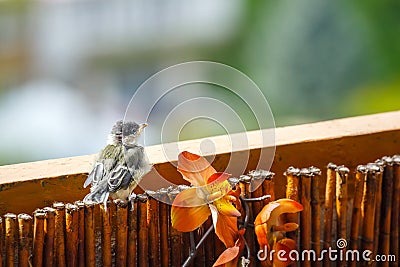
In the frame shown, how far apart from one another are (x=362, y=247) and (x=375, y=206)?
0.08 m

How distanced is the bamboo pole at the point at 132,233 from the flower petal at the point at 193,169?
0.10 m

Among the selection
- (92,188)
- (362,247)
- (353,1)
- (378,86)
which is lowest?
(362,247)

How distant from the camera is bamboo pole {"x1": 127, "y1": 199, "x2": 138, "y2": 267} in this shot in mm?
1347

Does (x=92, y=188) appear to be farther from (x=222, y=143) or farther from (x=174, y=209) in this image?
(x=222, y=143)

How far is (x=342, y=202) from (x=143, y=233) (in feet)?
1.13

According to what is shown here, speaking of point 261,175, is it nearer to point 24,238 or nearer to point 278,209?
point 278,209

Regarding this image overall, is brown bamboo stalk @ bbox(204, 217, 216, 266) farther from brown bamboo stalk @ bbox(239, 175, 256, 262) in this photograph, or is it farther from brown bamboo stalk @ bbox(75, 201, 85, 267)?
brown bamboo stalk @ bbox(75, 201, 85, 267)

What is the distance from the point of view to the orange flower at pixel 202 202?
131cm

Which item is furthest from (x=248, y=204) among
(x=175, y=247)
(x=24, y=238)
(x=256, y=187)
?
(x=24, y=238)

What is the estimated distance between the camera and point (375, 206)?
1.49 meters

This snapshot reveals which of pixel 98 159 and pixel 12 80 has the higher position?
pixel 12 80

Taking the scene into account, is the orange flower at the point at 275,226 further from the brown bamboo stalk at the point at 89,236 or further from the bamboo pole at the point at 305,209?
the brown bamboo stalk at the point at 89,236

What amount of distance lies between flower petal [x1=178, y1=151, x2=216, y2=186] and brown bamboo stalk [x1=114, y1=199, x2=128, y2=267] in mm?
106

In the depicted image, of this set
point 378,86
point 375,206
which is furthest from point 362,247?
point 378,86
